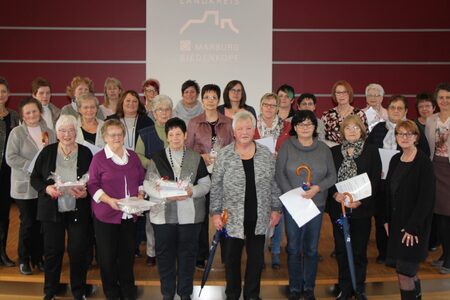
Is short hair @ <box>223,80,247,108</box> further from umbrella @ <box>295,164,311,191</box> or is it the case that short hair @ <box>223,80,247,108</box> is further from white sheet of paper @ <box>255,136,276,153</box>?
umbrella @ <box>295,164,311,191</box>

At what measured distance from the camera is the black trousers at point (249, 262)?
3.79 meters

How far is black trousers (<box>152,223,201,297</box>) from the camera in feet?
12.3

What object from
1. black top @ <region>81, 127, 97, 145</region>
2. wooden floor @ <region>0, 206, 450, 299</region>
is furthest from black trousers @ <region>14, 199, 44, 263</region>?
black top @ <region>81, 127, 97, 145</region>

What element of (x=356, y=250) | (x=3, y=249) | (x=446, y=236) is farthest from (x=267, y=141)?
(x=3, y=249)

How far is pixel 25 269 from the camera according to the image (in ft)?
14.4

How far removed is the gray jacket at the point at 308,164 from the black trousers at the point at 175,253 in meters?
0.72

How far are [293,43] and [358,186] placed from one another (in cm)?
450

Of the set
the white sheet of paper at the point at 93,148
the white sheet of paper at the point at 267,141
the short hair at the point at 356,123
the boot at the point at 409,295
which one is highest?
the short hair at the point at 356,123

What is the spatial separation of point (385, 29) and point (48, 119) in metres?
5.27

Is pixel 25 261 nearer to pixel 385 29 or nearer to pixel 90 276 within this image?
pixel 90 276

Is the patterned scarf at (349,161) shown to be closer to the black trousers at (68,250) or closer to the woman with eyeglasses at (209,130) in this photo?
the woman with eyeglasses at (209,130)

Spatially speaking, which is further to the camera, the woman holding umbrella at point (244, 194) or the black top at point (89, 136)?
the black top at point (89, 136)

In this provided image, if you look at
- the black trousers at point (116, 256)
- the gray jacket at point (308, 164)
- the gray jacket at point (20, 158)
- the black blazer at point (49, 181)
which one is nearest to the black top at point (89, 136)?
the gray jacket at point (20, 158)

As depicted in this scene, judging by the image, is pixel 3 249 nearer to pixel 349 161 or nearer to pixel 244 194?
pixel 244 194
